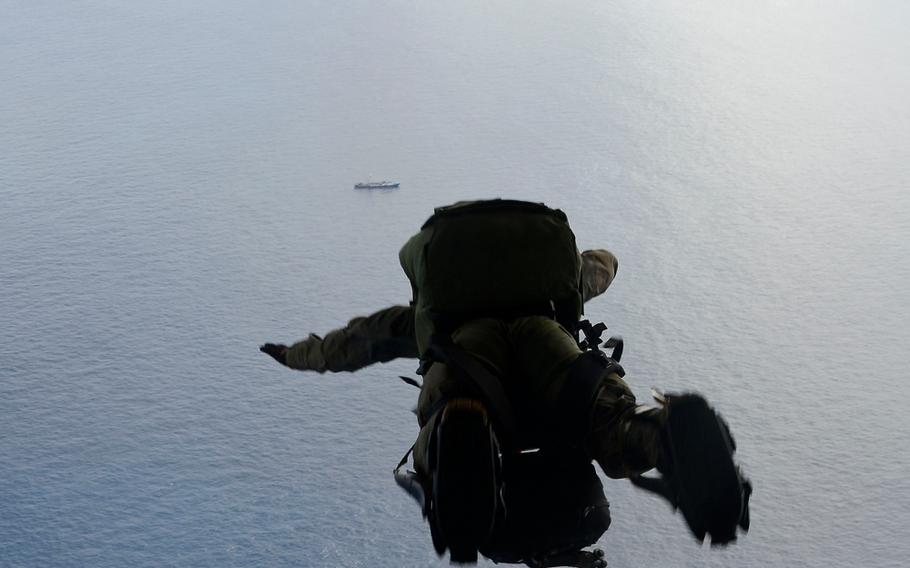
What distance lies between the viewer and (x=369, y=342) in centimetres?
561

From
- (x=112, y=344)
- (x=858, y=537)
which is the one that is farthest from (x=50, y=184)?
(x=858, y=537)

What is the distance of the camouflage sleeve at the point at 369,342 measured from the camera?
5.60 meters

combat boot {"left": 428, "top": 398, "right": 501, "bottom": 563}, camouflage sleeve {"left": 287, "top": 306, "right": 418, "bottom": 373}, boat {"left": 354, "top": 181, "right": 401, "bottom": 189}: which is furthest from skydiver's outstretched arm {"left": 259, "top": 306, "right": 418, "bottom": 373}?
boat {"left": 354, "top": 181, "right": 401, "bottom": 189}

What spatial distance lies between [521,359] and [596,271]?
1.08 metres

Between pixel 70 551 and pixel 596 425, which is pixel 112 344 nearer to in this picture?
pixel 70 551

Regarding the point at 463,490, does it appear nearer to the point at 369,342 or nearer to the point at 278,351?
the point at 369,342

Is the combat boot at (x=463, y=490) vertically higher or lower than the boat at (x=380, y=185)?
higher

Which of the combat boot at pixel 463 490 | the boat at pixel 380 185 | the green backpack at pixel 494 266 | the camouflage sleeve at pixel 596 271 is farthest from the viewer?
the boat at pixel 380 185

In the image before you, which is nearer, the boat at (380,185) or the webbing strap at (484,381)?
the webbing strap at (484,381)

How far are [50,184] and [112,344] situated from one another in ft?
9.88

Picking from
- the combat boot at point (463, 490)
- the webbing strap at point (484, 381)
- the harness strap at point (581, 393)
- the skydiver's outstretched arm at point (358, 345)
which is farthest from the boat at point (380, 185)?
the combat boot at point (463, 490)

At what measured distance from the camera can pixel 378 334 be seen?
18.4 feet

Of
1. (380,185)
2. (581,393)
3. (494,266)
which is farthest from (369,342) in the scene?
(380,185)

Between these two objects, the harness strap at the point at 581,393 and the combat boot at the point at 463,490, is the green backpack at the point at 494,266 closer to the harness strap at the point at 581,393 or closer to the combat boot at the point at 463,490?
the harness strap at the point at 581,393
